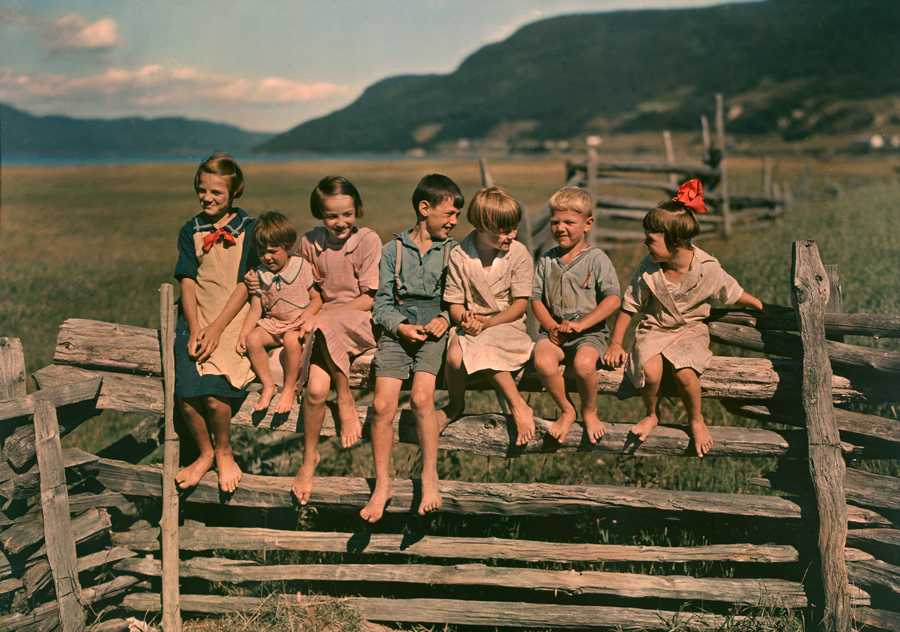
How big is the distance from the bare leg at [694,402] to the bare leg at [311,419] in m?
1.88

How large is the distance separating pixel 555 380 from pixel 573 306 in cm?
47

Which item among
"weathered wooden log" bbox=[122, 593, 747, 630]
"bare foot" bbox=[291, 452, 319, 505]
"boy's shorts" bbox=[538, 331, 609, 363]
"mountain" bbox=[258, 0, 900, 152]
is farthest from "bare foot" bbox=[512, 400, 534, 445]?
"mountain" bbox=[258, 0, 900, 152]

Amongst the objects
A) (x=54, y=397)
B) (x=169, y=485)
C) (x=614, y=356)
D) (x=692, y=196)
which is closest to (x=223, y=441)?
(x=169, y=485)

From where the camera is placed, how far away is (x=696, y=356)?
122 inches

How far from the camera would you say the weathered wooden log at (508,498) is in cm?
325

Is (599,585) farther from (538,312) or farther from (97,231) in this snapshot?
(97,231)

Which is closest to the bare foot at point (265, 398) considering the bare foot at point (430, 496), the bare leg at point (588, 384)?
the bare foot at point (430, 496)

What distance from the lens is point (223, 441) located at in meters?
3.40

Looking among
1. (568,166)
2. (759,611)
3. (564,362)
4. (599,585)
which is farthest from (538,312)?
(568,166)

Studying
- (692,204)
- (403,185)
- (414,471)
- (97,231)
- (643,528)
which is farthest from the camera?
(403,185)

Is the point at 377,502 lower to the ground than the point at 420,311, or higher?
lower

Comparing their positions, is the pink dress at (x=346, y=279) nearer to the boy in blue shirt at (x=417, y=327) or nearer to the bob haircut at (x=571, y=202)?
the boy in blue shirt at (x=417, y=327)

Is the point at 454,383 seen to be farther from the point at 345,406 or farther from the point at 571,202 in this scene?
the point at 571,202

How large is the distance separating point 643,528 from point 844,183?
101 ft
